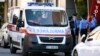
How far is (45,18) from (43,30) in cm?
95

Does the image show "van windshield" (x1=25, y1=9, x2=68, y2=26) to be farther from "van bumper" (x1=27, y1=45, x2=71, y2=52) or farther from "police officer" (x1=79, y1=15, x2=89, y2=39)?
"police officer" (x1=79, y1=15, x2=89, y2=39)

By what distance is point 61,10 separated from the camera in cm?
1939

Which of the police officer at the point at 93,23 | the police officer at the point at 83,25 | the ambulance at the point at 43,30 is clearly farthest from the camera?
the police officer at the point at 83,25

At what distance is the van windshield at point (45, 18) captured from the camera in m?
18.6

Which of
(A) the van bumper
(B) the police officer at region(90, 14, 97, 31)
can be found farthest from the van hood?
(B) the police officer at region(90, 14, 97, 31)

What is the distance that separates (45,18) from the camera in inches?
744

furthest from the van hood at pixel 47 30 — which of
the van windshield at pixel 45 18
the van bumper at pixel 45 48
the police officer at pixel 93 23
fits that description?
the police officer at pixel 93 23

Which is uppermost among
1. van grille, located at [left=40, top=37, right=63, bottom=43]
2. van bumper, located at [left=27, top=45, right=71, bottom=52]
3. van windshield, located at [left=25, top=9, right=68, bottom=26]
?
van windshield, located at [left=25, top=9, right=68, bottom=26]

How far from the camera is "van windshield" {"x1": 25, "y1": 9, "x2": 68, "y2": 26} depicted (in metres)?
18.6

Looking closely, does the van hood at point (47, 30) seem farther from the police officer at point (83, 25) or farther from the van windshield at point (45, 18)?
the police officer at point (83, 25)

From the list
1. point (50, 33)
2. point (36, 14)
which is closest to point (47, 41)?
point (50, 33)

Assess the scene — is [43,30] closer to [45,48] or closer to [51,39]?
[51,39]

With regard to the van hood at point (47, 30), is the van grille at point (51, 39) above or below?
below

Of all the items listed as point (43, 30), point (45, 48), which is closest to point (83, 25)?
point (43, 30)
